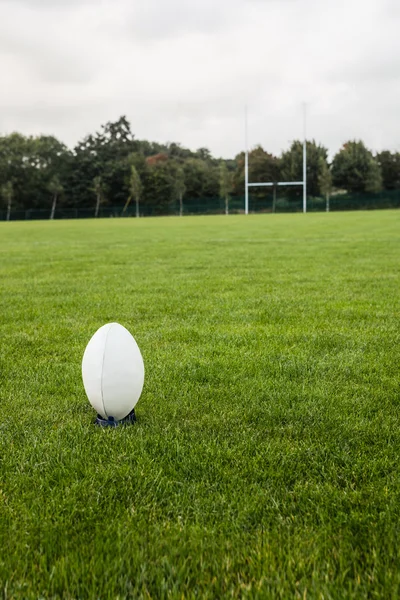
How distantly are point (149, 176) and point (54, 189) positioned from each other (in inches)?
472

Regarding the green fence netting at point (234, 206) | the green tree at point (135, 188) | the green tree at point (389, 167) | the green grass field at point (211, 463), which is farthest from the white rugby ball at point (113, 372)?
the green tree at point (389, 167)

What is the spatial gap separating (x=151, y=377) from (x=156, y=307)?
2.76m

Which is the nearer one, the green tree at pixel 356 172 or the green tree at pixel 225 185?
the green tree at pixel 356 172

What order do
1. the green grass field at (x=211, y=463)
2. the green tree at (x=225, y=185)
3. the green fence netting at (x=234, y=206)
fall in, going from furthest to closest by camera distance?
the green tree at (x=225, y=185), the green fence netting at (x=234, y=206), the green grass field at (x=211, y=463)

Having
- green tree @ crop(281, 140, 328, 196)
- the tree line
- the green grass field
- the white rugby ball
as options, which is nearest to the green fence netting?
the tree line

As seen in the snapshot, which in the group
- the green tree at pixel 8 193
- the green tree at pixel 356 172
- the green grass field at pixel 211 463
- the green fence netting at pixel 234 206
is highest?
the green tree at pixel 356 172

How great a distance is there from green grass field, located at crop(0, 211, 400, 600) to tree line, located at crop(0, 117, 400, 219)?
61.2m

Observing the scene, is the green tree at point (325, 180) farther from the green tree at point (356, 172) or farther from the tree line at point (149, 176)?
the green tree at point (356, 172)

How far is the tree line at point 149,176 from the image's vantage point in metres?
66.5

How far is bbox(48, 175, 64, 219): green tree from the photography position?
225 ft

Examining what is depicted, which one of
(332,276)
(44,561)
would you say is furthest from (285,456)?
(332,276)

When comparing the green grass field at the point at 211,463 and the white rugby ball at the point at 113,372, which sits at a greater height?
the white rugby ball at the point at 113,372

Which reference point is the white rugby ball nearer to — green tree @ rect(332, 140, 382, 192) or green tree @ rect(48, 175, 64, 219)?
green tree @ rect(332, 140, 382, 192)

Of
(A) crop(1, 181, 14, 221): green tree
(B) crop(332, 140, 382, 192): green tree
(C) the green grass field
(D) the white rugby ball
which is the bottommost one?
(C) the green grass field
